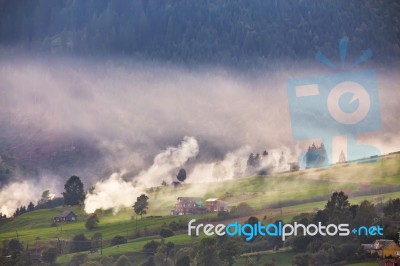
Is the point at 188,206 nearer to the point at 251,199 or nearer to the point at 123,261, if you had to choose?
the point at 251,199

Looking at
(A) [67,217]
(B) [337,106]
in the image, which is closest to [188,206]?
(A) [67,217]

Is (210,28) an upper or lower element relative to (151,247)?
upper

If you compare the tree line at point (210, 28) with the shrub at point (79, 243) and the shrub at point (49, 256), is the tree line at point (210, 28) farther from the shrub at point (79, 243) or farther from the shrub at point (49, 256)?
the shrub at point (49, 256)

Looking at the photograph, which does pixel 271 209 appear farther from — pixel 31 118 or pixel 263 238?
pixel 31 118

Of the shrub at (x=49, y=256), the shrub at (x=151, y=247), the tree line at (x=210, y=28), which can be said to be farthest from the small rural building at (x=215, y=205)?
the shrub at (x=49, y=256)

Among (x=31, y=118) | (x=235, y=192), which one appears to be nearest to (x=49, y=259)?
(x=31, y=118)
